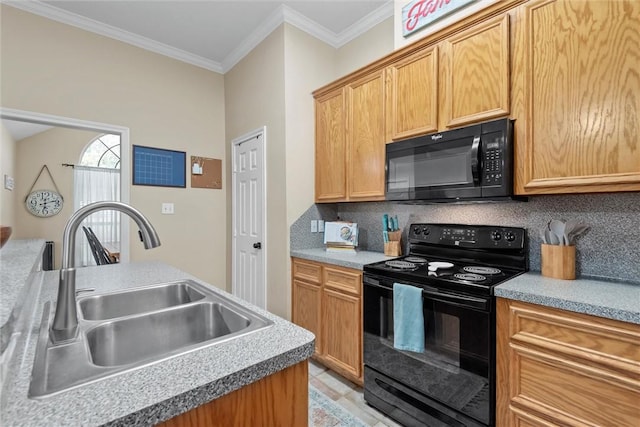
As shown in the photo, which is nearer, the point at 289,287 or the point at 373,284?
the point at 373,284

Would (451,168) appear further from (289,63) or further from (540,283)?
(289,63)

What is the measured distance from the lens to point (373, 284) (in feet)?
6.11

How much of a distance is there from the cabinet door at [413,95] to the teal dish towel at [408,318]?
1.06 m

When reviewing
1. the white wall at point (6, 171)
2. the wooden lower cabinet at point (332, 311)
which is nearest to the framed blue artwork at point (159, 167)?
the white wall at point (6, 171)

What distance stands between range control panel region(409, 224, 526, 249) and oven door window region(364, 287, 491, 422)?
1.96 feet

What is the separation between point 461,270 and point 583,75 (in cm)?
113

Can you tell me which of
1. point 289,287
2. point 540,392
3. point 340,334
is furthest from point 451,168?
point 289,287

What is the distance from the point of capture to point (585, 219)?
62.6 inches

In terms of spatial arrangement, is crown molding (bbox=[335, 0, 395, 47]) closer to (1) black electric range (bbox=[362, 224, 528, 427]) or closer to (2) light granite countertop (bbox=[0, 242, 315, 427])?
(1) black electric range (bbox=[362, 224, 528, 427])

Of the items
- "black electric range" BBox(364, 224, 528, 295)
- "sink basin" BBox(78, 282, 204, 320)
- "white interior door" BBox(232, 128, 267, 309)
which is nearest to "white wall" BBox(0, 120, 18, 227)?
"sink basin" BBox(78, 282, 204, 320)

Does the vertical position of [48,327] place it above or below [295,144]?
below

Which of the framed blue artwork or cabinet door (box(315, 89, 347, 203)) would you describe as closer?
cabinet door (box(315, 89, 347, 203))

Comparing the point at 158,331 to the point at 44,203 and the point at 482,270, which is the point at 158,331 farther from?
the point at 44,203

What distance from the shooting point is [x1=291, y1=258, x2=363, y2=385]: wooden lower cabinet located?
2.04 m
